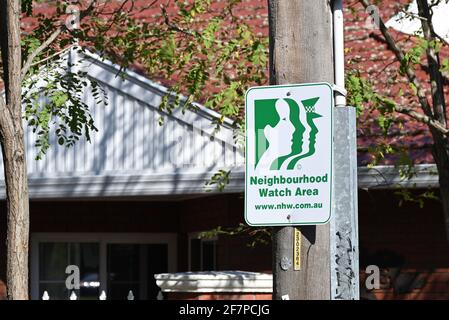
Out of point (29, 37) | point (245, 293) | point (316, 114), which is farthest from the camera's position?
point (245, 293)

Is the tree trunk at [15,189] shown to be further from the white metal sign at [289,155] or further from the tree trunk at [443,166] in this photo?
the tree trunk at [443,166]

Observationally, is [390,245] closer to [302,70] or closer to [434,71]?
[434,71]

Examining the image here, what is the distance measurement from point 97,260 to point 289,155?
1144 centimetres

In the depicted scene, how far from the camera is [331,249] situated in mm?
5348

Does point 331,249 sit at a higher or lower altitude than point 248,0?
lower

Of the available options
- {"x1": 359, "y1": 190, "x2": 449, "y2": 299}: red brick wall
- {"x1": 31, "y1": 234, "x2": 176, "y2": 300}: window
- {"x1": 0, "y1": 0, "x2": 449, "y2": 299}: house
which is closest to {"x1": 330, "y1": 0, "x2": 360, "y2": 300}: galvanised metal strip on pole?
{"x1": 0, "y1": 0, "x2": 449, "y2": 299}: house

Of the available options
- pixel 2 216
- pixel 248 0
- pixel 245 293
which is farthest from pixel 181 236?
pixel 245 293

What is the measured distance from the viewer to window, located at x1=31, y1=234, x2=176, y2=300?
16312mm

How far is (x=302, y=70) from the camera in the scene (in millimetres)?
5500

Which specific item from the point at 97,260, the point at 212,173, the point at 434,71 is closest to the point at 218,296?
the point at 212,173

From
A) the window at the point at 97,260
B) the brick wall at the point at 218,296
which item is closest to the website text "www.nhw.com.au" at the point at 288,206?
the brick wall at the point at 218,296

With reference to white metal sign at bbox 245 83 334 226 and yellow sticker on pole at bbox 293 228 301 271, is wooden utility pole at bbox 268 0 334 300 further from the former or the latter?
white metal sign at bbox 245 83 334 226

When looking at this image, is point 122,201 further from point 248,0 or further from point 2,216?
point 248,0

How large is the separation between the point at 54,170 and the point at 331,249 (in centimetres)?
917
